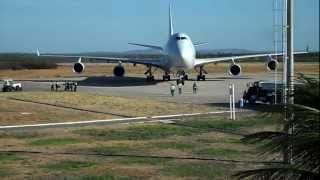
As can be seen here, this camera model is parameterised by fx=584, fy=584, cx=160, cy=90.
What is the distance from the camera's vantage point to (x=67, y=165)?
14.7 metres

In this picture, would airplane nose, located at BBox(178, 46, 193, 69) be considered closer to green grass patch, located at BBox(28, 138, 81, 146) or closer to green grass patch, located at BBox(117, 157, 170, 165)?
green grass patch, located at BBox(28, 138, 81, 146)

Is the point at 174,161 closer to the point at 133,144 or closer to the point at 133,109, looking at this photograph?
the point at 133,144

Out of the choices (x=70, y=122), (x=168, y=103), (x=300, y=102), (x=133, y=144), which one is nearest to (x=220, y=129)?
(x=133, y=144)

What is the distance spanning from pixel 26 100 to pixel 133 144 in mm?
21697

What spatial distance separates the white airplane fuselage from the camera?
53594mm

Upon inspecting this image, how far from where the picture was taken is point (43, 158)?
620 inches

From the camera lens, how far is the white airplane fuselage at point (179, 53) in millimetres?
53594

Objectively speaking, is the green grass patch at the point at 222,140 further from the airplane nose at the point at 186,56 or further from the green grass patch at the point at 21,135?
the airplane nose at the point at 186,56

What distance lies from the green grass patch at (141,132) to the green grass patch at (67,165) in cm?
488

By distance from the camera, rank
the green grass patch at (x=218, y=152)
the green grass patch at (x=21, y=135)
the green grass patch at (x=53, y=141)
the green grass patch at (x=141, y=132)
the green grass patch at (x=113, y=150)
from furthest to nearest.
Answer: the green grass patch at (x=21, y=135)
the green grass patch at (x=141, y=132)
the green grass patch at (x=53, y=141)
the green grass patch at (x=113, y=150)
the green grass patch at (x=218, y=152)

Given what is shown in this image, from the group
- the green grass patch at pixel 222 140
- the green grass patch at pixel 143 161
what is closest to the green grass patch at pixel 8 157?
the green grass patch at pixel 143 161

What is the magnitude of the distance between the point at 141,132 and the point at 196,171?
781 cm

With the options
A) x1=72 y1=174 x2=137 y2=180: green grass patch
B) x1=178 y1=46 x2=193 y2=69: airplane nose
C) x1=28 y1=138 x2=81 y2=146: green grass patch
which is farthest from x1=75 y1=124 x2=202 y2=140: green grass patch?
x1=178 y1=46 x2=193 y2=69: airplane nose

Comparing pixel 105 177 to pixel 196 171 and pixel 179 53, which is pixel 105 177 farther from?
pixel 179 53
